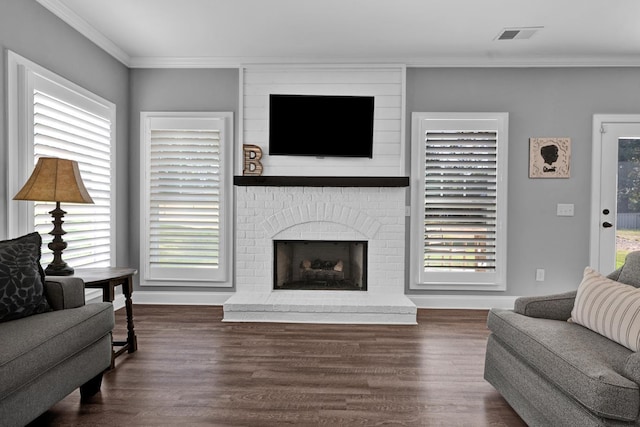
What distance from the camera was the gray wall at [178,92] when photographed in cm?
470

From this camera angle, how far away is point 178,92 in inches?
185

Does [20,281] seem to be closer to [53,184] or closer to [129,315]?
[53,184]

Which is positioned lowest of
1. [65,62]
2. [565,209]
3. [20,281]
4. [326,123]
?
[20,281]

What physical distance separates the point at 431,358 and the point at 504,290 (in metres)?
1.88

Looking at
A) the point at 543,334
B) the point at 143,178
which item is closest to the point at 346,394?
the point at 543,334

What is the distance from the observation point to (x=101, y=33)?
4.01 m

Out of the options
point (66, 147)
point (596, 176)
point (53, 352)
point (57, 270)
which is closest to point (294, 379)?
point (53, 352)

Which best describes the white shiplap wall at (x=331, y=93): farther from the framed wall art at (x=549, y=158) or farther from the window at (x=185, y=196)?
the framed wall art at (x=549, y=158)

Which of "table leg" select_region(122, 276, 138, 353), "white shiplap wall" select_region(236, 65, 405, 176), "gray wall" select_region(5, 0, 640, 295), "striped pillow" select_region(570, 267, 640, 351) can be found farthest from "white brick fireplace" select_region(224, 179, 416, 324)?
"striped pillow" select_region(570, 267, 640, 351)

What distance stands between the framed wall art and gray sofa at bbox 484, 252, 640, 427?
2.34 metres

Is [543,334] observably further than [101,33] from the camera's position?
No

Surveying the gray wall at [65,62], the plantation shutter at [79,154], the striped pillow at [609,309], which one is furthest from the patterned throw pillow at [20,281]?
the striped pillow at [609,309]

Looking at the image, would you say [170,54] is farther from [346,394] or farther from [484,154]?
[346,394]

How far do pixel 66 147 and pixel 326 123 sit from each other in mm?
2438
